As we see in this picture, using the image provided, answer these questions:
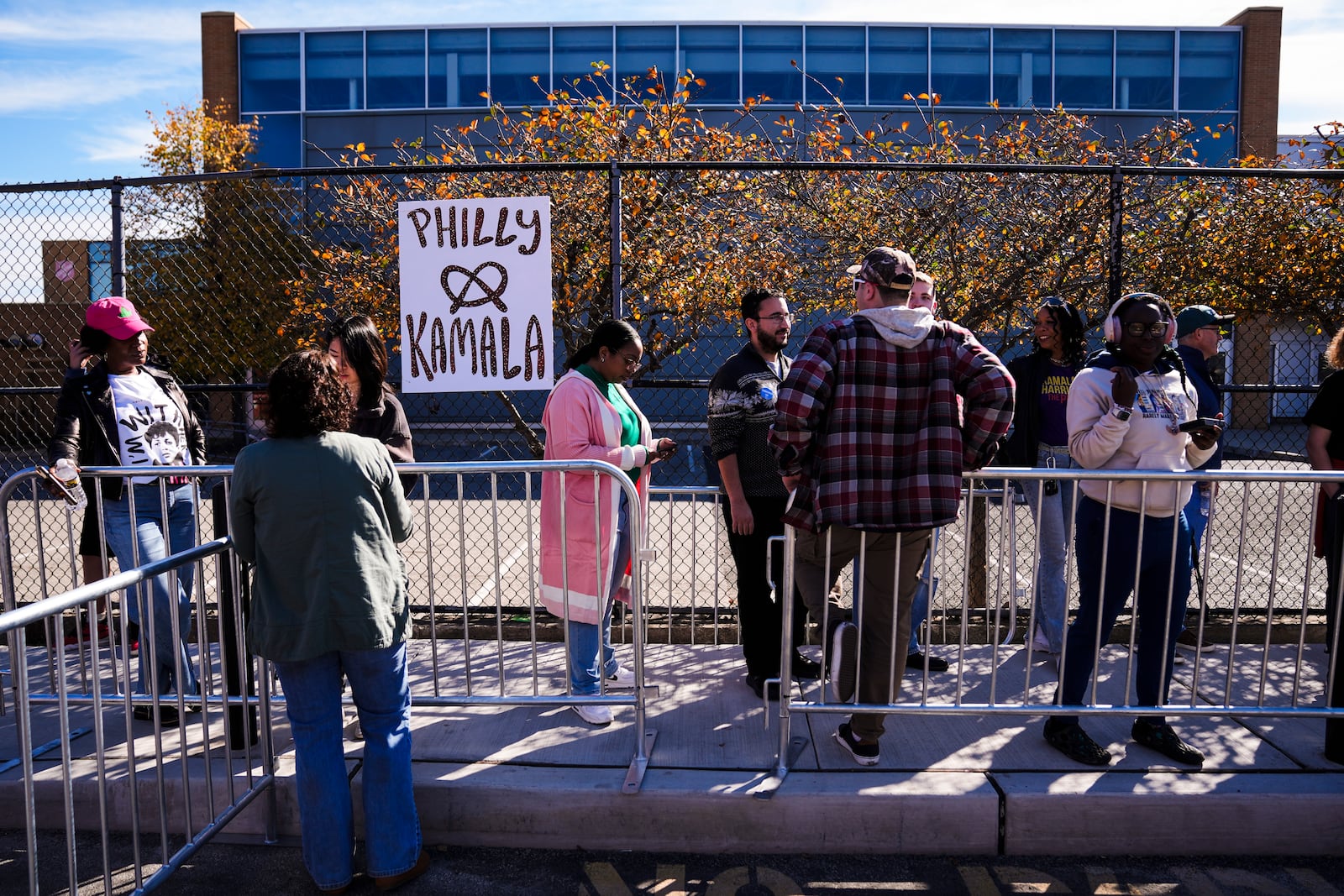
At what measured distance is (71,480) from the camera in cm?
414

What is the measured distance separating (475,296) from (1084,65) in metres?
26.9

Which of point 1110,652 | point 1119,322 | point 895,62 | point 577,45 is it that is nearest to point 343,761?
point 1119,322

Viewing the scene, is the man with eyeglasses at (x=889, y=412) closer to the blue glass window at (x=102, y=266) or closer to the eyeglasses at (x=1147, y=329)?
the eyeglasses at (x=1147, y=329)

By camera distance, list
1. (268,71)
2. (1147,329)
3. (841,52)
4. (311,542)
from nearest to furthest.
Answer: (311,542) < (1147,329) < (841,52) < (268,71)

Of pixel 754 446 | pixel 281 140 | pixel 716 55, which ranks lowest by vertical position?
pixel 754 446

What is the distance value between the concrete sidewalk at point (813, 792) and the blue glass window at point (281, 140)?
82.5 feet

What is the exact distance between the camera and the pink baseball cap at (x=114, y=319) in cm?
439

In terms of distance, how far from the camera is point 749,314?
4562 millimetres

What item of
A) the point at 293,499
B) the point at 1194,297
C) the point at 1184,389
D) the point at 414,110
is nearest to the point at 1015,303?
the point at 1194,297

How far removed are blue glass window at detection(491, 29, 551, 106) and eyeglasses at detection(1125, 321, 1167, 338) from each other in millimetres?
25598

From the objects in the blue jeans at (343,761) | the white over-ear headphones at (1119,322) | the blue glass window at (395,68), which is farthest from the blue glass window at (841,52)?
the blue jeans at (343,761)

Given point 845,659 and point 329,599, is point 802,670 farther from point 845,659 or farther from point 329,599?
point 329,599

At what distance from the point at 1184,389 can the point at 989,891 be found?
215 centimetres

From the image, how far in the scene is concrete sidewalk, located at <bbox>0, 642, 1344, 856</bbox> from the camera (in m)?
3.63
